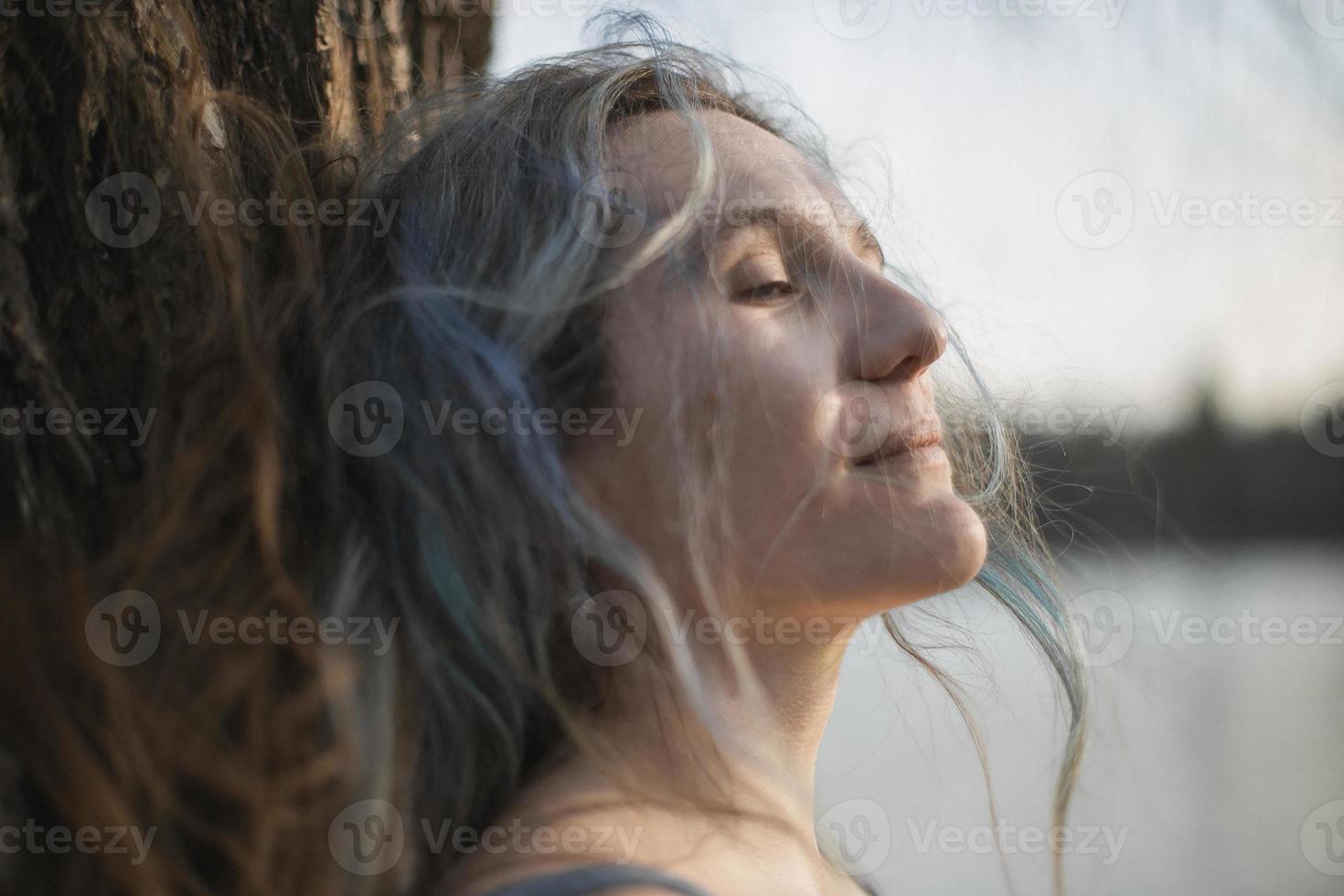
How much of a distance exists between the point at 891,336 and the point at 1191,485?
3.20m

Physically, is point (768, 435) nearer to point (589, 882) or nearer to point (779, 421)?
point (779, 421)

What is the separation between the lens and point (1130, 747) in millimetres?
1971

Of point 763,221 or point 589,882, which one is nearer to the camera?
point 589,882

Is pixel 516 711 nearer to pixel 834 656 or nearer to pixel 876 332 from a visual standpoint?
pixel 834 656

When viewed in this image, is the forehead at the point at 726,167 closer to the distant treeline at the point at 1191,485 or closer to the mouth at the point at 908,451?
the mouth at the point at 908,451

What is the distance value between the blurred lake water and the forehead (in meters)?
0.89

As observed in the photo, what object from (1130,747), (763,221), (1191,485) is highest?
(763,221)

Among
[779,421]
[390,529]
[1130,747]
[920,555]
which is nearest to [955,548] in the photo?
[920,555]

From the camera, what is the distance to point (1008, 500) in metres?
2.03

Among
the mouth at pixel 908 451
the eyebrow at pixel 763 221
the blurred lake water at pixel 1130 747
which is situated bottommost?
the blurred lake water at pixel 1130 747

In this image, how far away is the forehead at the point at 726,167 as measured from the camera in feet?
4.69

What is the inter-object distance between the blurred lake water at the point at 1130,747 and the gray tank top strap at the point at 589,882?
66 cm

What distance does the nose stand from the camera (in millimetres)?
1396

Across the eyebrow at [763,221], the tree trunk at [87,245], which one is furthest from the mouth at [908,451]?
the tree trunk at [87,245]
